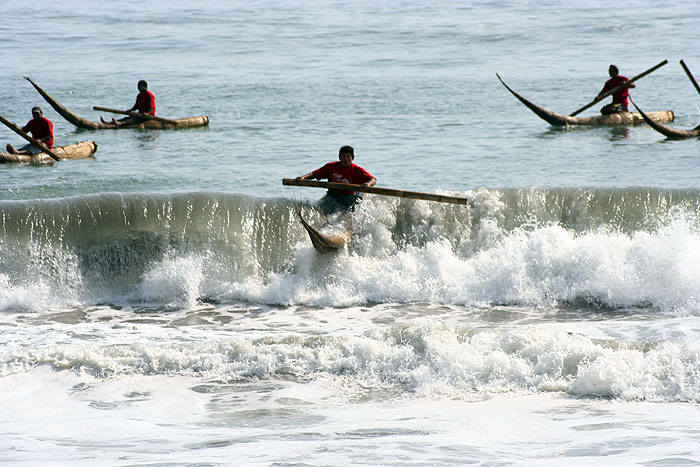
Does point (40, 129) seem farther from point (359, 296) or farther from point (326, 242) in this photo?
point (359, 296)

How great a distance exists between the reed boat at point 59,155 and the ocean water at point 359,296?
277 millimetres

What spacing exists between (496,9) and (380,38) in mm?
8733

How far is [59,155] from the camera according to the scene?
15586 millimetres

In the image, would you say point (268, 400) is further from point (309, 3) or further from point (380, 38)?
point (309, 3)

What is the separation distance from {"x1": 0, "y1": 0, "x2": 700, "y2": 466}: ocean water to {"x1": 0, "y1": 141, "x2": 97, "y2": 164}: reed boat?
0.28m

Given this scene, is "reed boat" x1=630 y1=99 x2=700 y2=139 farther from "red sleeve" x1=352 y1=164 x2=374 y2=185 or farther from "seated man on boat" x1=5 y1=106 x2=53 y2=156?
"seated man on boat" x1=5 y1=106 x2=53 y2=156

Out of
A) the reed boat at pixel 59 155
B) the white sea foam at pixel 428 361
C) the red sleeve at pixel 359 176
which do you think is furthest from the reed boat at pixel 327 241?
the reed boat at pixel 59 155

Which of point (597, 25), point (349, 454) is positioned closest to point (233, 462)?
point (349, 454)

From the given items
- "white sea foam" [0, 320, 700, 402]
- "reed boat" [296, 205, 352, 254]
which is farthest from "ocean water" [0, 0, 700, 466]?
"reed boat" [296, 205, 352, 254]

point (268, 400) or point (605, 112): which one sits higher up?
point (605, 112)

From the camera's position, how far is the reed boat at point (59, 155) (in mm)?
14891

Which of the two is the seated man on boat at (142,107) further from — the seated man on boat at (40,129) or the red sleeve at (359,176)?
the red sleeve at (359,176)

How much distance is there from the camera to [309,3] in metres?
40.5

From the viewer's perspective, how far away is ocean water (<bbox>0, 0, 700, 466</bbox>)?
6.36 meters
